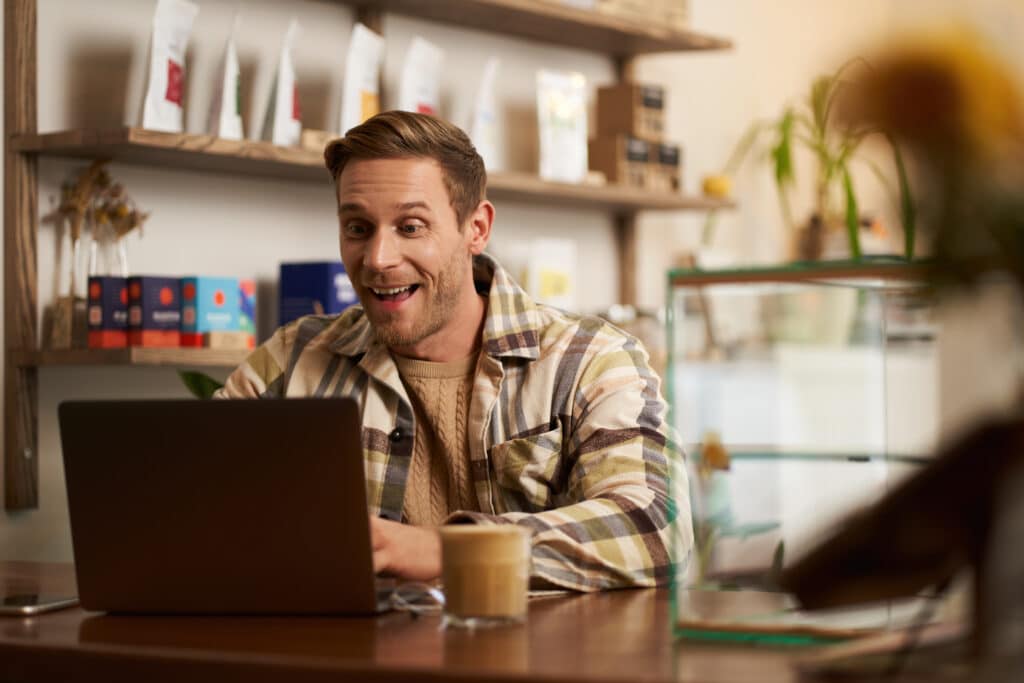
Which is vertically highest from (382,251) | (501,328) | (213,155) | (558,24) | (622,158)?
(558,24)

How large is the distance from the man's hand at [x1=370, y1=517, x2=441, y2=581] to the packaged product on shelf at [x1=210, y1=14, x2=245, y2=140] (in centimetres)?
155

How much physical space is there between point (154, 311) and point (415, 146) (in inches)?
33.4

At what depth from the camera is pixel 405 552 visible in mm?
1520

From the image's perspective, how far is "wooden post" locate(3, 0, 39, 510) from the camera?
8.86 ft

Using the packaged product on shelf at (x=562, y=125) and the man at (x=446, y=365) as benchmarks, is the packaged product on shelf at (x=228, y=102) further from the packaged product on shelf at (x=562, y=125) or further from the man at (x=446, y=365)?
the packaged product on shelf at (x=562, y=125)

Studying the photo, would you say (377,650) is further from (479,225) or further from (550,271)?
(550,271)

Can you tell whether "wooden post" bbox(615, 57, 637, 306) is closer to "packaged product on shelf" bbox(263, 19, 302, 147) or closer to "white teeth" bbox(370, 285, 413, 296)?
"packaged product on shelf" bbox(263, 19, 302, 147)

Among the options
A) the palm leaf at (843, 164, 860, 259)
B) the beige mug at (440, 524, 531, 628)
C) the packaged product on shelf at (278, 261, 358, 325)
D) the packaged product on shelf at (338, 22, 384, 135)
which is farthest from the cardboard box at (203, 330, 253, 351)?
the beige mug at (440, 524, 531, 628)

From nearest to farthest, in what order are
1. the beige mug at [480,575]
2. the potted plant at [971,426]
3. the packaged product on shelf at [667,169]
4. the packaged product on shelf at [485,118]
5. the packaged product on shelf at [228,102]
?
the potted plant at [971,426], the beige mug at [480,575], the packaged product on shelf at [228,102], the packaged product on shelf at [485,118], the packaged product on shelf at [667,169]

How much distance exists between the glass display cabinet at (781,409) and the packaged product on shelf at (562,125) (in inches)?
100

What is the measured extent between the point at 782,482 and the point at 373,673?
0.34 meters

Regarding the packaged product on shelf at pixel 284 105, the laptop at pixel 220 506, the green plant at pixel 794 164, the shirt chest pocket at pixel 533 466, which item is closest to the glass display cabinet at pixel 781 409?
the laptop at pixel 220 506

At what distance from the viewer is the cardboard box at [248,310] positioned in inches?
115

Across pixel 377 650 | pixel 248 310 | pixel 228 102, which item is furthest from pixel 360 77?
pixel 377 650
